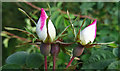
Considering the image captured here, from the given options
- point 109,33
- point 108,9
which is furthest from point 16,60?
point 108,9

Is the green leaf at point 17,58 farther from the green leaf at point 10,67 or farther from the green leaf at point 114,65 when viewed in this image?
the green leaf at point 114,65

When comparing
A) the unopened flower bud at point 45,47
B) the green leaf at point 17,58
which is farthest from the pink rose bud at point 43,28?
the green leaf at point 17,58

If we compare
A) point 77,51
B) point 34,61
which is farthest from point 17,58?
point 77,51

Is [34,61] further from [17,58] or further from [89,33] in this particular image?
[89,33]

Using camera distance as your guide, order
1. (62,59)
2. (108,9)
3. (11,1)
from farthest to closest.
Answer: (108,9)
(11,1)
(62,59)

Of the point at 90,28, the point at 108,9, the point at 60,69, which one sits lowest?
the point at 60,69

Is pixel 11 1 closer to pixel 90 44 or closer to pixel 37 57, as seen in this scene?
pixel 37 57
